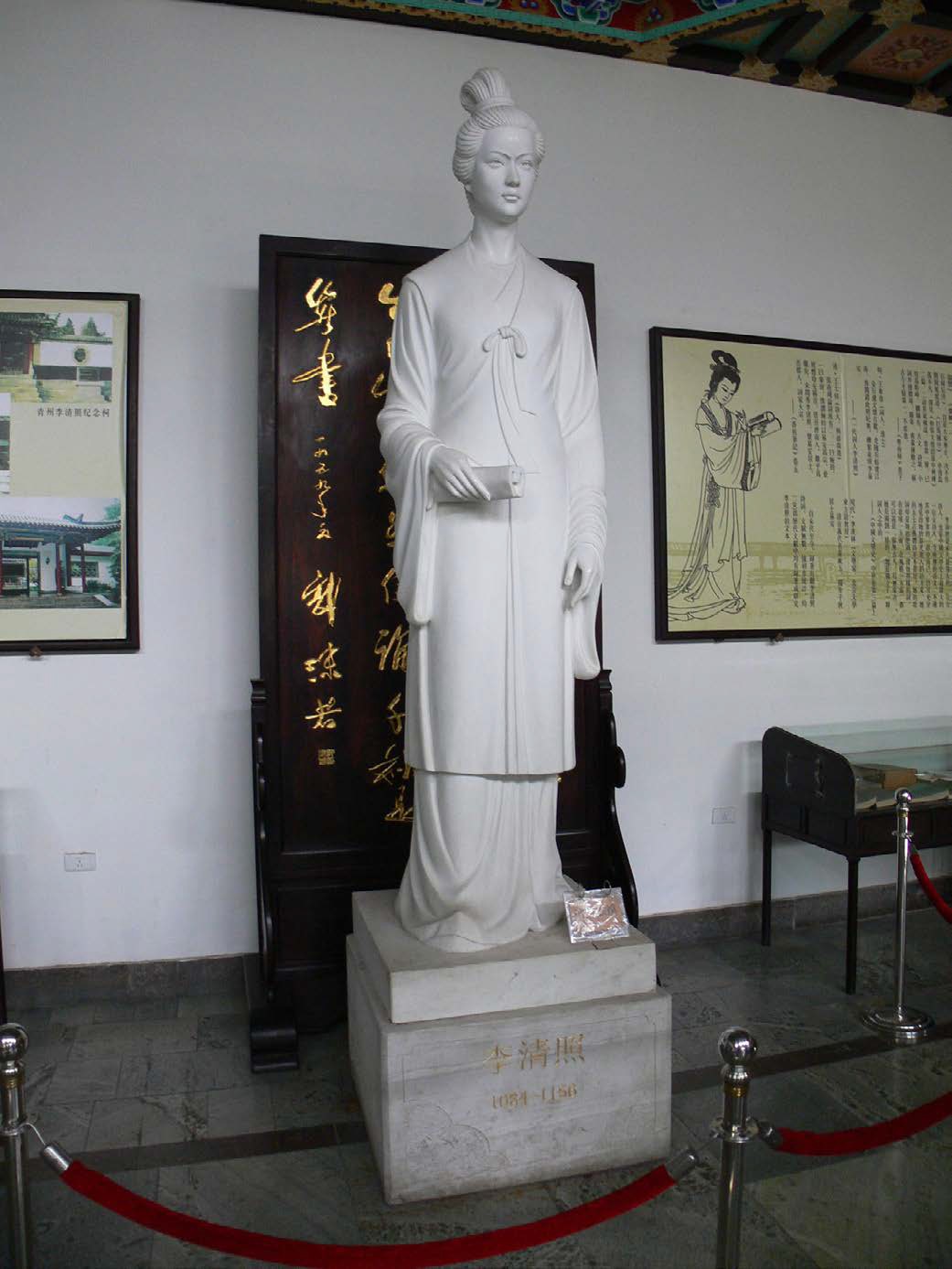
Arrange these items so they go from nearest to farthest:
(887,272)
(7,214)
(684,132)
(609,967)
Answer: (609,967) < (7,214) < (684,132) < (887,272)

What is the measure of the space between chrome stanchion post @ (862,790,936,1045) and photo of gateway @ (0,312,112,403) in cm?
322

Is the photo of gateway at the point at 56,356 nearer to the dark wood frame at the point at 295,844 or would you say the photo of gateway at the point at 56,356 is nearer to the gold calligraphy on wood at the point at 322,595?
the dark wood frame at the point at 295,844

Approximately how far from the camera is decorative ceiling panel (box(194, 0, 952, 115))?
3.78 meters

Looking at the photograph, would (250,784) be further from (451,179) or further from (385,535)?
(451,179)

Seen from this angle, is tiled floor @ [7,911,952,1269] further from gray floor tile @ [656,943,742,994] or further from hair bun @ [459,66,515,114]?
hair bun @ [459,66,515,114]

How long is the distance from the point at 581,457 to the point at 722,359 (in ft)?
5.88

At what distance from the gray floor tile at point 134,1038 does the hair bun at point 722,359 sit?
336 cm

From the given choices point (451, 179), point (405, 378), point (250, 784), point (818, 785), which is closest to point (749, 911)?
point (818, 785)

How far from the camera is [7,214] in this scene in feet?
11.5

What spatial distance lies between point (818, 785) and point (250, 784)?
7.32 feet

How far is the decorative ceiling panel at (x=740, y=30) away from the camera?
3.78 meters

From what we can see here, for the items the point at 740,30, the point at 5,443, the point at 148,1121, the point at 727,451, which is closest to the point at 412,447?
the point at 5,443

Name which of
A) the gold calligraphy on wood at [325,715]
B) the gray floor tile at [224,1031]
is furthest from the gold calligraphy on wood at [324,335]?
the gray floor tile at [224,1031]

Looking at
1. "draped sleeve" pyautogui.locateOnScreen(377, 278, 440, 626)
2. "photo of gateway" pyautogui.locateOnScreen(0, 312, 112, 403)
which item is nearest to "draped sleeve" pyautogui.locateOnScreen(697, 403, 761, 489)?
"draped sleeve" pyautogui.locateOnScreen(377, 278, 440, 626)
